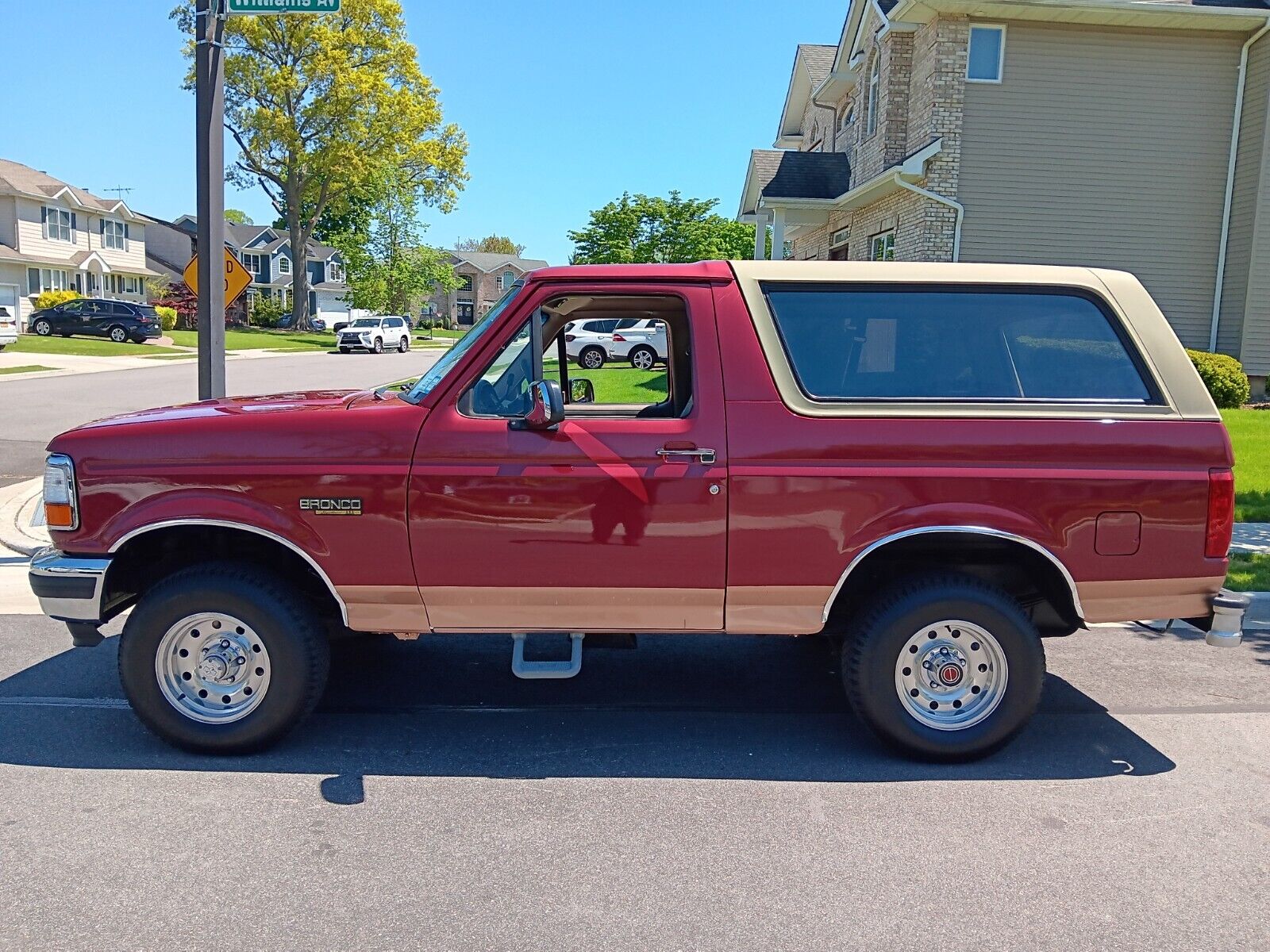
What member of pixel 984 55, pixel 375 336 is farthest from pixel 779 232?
pixel 375 336

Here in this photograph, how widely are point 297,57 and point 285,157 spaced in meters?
4.78

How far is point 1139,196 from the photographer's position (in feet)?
57.7

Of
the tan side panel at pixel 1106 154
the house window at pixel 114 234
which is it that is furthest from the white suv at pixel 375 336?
the tan side panel at pixel 1106 154

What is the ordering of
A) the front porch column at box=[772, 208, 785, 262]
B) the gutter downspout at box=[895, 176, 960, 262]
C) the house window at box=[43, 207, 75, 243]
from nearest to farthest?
the gutter downspout at box=[895, 176, 960, 262] → the front porch column at box=[772, 208, 785, 262] → the house window at box=[43, 207, 75, 243]

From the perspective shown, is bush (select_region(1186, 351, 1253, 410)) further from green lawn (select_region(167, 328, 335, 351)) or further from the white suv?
the white suv

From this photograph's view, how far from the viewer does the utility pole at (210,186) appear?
8383mm

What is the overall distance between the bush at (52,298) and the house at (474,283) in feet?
187

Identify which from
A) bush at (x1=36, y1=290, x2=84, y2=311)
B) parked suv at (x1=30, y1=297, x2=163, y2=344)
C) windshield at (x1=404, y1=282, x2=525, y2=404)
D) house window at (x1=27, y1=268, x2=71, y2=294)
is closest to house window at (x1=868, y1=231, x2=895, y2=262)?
windshield at (x1=404, y1=282, x2=525, y2=404)

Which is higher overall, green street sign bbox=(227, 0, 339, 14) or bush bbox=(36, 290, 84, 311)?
green street sign bbox=(227, 0, 339, 14)

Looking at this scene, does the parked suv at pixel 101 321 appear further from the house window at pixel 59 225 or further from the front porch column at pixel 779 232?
the front porch column at pixel 779 232

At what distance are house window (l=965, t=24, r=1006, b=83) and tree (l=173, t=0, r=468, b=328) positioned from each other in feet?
116

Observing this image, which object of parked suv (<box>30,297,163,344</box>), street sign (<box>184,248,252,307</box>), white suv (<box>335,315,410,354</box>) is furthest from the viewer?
white suv (<box>335,315,410,354</box>)

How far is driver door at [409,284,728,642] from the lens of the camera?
13.5 ft

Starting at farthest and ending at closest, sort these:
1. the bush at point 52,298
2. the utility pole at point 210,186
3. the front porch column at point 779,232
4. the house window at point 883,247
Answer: the bush at point 52,298 → the front porch column at point 779,232 → the house window at point 883,247 → the utility pole at point 210,186
